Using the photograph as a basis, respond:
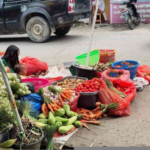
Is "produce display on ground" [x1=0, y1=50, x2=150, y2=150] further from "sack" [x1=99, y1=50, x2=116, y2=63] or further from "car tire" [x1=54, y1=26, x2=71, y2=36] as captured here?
"car tire" [x1=54, y1=26, x2=71, y2=36]

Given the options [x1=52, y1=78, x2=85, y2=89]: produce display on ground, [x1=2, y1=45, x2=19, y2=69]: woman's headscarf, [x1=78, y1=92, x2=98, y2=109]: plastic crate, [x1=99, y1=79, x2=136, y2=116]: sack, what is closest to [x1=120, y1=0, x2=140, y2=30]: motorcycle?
[x1=2, y1=45, x2=19, y2=69]: woman's headscarf

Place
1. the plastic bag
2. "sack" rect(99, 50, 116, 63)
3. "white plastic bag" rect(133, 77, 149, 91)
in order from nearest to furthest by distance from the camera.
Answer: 1. "white plastic bag" rect(133, 77, 149, 91)
2. the plastic bag
3. "sack" rect(99, 50, 116, 63)

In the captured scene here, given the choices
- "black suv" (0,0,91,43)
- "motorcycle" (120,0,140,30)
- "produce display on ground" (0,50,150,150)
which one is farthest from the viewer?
"motorcycle" (120,0,140,30)

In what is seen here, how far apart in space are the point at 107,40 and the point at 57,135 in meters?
7.96

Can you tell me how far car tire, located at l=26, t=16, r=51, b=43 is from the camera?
1138 centimetres

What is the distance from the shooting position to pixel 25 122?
11.5 ft

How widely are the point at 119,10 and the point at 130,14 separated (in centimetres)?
133

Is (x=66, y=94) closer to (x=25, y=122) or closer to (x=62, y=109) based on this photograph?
(x=62, y=109)

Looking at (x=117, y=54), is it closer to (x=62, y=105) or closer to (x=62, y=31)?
(x=62, y=31)

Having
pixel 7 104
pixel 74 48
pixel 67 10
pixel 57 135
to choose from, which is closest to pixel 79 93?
pixel 57 135

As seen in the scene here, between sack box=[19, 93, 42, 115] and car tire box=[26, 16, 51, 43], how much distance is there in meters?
7.18

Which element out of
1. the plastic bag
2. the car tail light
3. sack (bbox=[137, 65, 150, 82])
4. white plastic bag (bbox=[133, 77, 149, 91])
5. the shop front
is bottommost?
white plastic bag (bbox=[133, 77, 149, 91])

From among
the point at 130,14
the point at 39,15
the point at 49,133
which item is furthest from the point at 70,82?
the point at 130,14

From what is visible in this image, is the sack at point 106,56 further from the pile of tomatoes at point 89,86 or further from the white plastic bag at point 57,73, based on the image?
the pile of tomatoes at point 89,86
